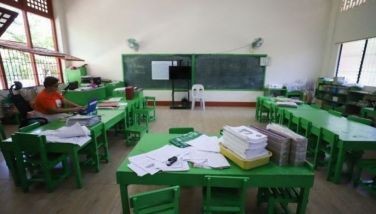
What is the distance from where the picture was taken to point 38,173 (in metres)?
2.59

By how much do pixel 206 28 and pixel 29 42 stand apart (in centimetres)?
538

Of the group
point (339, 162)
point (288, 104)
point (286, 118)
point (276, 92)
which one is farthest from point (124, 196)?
point (276, 92)

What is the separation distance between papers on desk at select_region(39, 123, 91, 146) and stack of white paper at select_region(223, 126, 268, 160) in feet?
5.66

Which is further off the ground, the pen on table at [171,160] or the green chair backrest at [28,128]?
the green chair backrest at [28,128]

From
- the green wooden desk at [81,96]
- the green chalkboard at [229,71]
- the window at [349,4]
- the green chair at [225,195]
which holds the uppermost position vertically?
the window at [349,4]

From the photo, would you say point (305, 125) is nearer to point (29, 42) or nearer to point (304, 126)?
point (304, 126)

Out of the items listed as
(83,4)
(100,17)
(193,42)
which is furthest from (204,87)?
(83,4)

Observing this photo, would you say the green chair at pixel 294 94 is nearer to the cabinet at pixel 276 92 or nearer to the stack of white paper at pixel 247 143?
the cabinet at pixel 276 92

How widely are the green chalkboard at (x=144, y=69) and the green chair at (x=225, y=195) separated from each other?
18.5ft

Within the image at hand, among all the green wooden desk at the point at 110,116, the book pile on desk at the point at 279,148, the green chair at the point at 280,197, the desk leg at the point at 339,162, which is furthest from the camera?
the green wooden desk at the point at 110,116

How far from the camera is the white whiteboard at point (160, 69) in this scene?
6.87 metres

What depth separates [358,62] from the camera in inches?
216

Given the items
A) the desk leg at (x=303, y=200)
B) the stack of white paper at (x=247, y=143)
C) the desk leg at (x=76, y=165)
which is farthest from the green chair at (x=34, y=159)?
the desk leg at (x=303, y=200)

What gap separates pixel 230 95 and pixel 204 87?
39.3 inches
